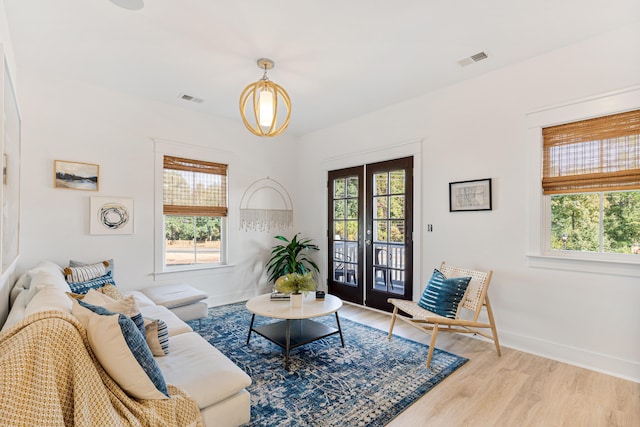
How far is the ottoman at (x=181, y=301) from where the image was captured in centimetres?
316

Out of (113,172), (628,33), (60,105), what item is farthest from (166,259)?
(628,33)

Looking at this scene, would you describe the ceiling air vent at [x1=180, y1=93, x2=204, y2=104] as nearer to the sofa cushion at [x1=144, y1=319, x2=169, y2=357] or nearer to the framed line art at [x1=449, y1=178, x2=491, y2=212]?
the sofa cushion at [x1=144, y1=319, x2=169, y2=357]

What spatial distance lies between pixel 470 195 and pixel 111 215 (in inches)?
157

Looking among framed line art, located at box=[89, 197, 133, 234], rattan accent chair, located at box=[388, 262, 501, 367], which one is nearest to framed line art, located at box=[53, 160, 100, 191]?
framed line art, located at box=[89, 197, 133, 234]

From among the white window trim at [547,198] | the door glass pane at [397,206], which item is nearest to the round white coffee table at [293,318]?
the door glass pane at [397,206]

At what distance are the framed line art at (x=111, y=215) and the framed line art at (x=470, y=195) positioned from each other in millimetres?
3731

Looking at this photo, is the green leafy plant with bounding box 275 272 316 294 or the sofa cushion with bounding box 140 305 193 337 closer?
the sofa cushion with bounding box 140 305 193 337

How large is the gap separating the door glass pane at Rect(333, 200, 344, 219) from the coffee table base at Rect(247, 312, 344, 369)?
1.91 metres

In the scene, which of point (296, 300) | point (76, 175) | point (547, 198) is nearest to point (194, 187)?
point (76, 175)

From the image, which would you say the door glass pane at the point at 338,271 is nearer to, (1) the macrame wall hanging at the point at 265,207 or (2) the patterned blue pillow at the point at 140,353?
(1) the macrame wall hanging at the point at 265,207

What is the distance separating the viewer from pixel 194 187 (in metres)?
4.26

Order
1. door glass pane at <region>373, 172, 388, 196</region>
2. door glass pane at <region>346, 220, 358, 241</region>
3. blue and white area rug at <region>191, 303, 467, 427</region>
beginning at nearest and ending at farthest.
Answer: blue and white area rug at <region>191, 303, 467, 427</region>
door glass pane at <region>373, 172, 388, 196</region>
door glass pane at <region>346, 220, 358, 241</region>

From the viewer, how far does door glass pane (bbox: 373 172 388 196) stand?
4.15 m

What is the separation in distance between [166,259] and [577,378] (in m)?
4.42
